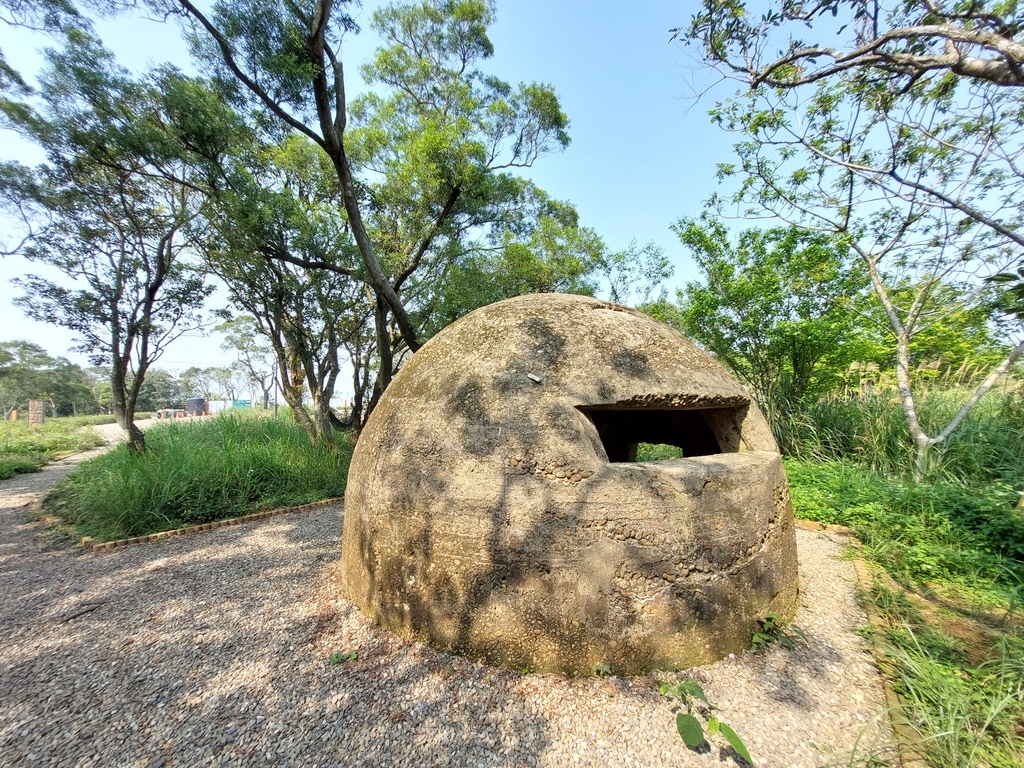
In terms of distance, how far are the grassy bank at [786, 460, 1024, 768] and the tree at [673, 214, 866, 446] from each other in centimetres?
268

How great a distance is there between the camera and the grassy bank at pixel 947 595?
2238mm

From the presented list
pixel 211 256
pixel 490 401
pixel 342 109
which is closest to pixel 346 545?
pixel 490 401

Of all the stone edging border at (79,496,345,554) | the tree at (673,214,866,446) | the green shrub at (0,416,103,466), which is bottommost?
the stone edging border at (79,496,345,554)

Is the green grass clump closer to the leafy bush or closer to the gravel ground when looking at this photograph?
the gravel ground

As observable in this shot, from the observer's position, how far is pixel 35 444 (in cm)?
1398

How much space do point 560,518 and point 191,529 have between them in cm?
596

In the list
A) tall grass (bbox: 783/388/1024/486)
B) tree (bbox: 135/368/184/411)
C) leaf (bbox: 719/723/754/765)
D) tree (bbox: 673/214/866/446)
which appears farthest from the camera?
tree (bbox: 135/368/184/411)

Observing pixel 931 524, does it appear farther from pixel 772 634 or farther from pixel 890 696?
pixel 772 634

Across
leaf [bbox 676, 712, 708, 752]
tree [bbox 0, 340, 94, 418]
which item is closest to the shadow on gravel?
leaf [bbox 676, 712, 708, 752]

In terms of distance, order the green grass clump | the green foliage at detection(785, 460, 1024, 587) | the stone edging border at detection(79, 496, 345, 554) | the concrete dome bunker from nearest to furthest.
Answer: the concrete dome bunker → the green foliage at detection(785, 460, 1024, 587) → the stone edging border at detection(79, 496, 345, 554) → the green grass clump

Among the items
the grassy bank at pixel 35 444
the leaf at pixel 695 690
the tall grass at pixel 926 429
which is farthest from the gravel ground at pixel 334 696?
the grassy bank at pixel 35 444

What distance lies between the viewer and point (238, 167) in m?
7.23

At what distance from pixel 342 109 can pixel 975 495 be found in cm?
1054

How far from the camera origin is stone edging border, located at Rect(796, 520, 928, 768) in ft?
7.03
